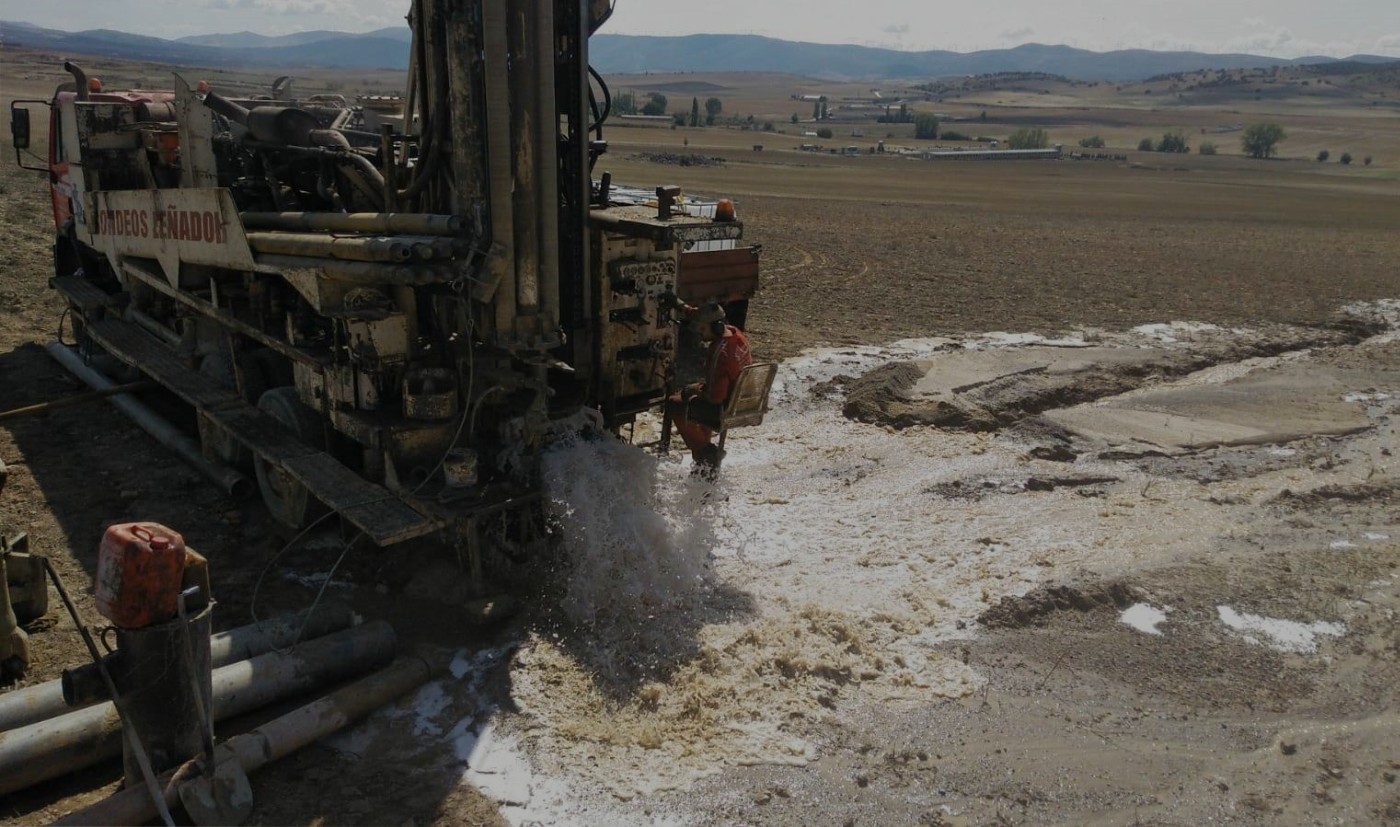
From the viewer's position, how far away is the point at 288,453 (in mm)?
6742

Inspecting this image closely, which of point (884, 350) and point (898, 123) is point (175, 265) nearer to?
point (884, 350)

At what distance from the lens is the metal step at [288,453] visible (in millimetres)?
5832

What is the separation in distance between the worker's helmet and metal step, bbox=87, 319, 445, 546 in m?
2.33

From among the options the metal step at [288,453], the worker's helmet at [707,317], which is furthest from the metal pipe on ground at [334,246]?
the worker's helmet at [707,317]

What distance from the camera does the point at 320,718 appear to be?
4.79 m

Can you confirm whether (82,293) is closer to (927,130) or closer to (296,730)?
(296,730)

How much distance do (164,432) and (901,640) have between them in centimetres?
607

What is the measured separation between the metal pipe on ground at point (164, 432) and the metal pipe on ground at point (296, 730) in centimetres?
271

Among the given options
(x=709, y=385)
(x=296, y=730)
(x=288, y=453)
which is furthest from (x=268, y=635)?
(x=709, y=385)

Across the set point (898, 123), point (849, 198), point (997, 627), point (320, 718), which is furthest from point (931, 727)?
point (898, 123)

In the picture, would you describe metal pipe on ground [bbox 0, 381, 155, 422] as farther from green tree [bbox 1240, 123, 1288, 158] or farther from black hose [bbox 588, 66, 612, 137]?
green tree [bbox 1240, 123, 1288, 158]

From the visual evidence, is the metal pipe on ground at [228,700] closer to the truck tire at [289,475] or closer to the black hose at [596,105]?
the truck tire at [289,475]

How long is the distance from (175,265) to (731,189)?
27.5 m

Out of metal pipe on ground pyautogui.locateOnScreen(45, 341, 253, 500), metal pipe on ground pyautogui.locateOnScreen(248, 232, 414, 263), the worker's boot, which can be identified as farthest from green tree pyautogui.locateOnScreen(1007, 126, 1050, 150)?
metal pipe on ground pyautogui.locateOnScreen(248, 232, 414, 263)
